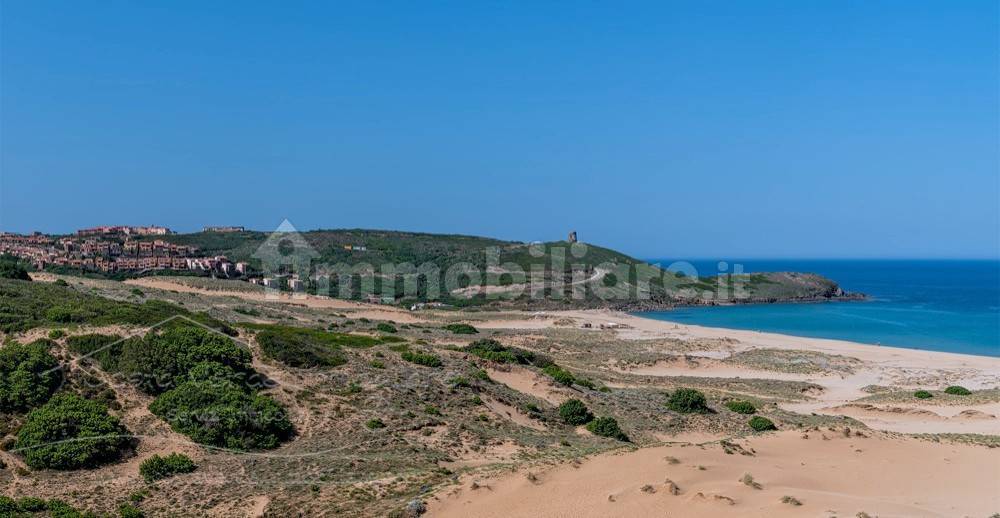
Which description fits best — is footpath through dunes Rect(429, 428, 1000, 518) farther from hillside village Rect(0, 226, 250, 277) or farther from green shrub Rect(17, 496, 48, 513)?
hillside village Rect(0, 226, 250, 277)

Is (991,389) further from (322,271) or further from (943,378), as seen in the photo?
(322,271)

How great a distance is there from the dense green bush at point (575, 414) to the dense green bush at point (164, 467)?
42.3 feet

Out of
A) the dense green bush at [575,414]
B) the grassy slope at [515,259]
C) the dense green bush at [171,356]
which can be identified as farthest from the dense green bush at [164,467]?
the grassy slope at [515,259]

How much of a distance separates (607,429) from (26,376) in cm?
1826

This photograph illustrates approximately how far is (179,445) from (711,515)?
46.3 feet

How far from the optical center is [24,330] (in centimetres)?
2259

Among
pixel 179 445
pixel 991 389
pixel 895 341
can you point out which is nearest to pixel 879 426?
pixel 991 389

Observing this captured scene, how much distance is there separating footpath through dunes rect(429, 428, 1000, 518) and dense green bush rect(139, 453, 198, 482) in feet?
22.8

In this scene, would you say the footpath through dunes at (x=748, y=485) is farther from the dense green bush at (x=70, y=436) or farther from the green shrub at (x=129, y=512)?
the dense green bush at (x=70, y=436)

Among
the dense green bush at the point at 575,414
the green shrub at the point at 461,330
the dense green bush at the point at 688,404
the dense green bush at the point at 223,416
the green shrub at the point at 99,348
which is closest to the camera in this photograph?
the dense green bush at the point at 223,416

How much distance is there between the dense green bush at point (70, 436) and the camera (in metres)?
16.9

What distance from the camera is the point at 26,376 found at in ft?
63.9

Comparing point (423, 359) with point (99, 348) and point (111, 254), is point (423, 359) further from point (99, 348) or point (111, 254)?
point (111, 254)

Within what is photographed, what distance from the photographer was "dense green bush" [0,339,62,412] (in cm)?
1891
